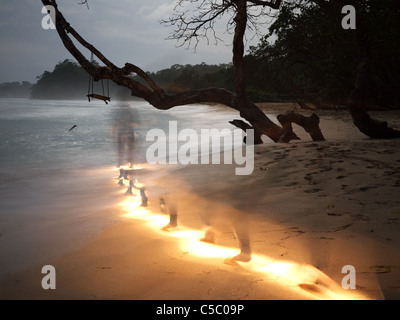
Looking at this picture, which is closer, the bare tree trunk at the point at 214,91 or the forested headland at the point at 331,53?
the bare tree trunk at the point at 214,91

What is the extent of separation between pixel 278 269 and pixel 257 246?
0.36 metres

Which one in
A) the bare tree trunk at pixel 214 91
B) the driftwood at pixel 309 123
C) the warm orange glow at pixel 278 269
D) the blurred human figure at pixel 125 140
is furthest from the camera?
the blurred human figure at pixel 125 140

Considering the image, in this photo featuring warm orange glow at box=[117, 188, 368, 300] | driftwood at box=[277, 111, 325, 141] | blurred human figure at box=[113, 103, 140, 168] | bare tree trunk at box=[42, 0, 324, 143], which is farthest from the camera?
blurred human figure at box=[113, 103, 140, 168]

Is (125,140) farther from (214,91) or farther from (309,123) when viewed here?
(309,123)

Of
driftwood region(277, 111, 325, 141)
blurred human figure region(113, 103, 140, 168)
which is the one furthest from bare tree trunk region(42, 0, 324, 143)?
blurred human figure region(113, 103, 140, 168)

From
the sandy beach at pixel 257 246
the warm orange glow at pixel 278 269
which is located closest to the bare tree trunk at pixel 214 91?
the sandy beach at pixel 257 246

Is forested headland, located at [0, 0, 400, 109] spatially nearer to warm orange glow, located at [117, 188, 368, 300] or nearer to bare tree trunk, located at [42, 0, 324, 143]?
bare tree trunk, located at [42, 0, 324, 143]

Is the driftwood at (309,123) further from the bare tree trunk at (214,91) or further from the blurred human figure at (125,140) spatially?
the blurred human figure at (125,140)

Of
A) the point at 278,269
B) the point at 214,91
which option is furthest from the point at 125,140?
the point at 278,269

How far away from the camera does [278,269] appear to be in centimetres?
202

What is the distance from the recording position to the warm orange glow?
1.75 metres

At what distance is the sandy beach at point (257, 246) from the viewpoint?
6.01 ft

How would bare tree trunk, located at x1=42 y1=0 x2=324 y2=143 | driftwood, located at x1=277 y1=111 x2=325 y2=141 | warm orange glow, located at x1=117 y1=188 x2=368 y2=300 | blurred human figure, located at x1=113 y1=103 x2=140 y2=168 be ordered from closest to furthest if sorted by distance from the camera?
warm orange glow, located at x1=117 y1=188 x2=368 y2=300 < bare tree trunk, located at x1=42 y1=0 x2=324 y2=143 < driftwood, located at x1=277 y1=111 x2=325 y2=141 < blurred human figure, located at x1=113 y1=103 x2=140 y2=168

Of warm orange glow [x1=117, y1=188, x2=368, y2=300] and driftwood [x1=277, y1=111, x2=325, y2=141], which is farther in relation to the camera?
driftwood [x1=277, y1=111, x2=325, y2=141]
